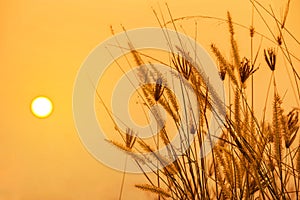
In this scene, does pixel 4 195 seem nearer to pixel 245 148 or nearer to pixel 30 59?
pixel 30 59

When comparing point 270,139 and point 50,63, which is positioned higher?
point 50,63

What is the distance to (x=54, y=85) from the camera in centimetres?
125

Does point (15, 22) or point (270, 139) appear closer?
point (270, 139)

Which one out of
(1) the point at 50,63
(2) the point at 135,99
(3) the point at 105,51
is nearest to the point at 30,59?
(1) the point at 50,63

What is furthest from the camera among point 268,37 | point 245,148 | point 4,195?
point 268,37

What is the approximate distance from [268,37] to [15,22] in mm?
777

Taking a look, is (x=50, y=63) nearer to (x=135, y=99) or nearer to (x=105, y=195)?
(x=135, y=99)

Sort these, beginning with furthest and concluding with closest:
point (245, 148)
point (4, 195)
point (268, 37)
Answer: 1. point (268, 37)
2. point (4, 195)
3. point (245, 148)

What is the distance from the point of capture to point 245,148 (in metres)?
0.61

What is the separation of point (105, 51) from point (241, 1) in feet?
1.52

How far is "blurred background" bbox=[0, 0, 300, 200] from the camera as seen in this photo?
1.21 metres

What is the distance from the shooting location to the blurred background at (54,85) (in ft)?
3.96

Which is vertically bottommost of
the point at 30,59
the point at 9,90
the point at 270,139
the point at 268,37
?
the point at 270,139

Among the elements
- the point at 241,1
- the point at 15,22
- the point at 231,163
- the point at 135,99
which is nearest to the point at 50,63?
the point at 15,22
